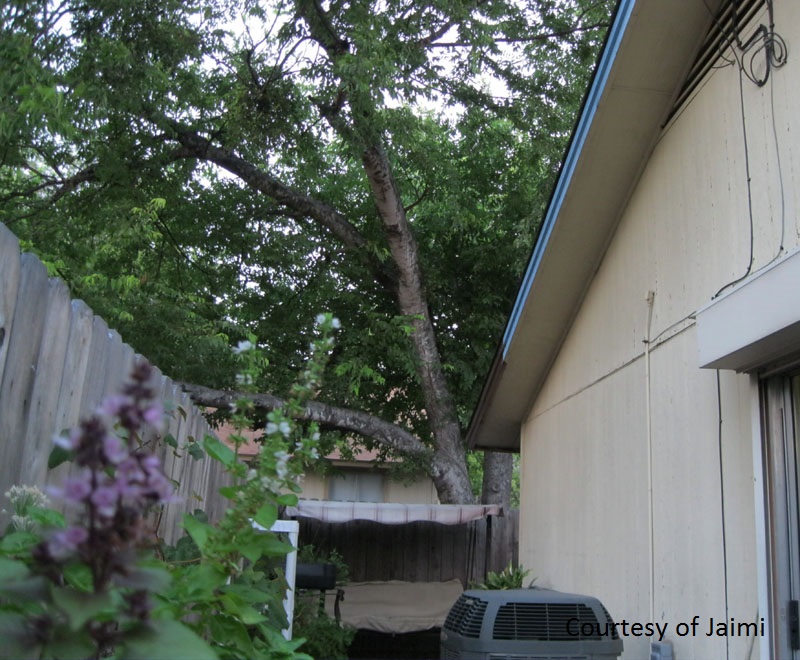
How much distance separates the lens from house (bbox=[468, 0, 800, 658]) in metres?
3.34

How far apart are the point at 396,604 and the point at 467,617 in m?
8.03

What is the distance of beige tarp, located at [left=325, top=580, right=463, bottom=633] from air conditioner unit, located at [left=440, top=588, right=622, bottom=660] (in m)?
7.26

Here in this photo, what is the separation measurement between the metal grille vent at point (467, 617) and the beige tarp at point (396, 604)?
6.98 metres

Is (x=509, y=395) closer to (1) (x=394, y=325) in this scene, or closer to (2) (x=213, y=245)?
(1) (x=394, y=325)

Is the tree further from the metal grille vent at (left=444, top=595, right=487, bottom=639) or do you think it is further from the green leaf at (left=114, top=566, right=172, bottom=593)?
the green leaf at (left=114, top=566, right=172, bottom=593)

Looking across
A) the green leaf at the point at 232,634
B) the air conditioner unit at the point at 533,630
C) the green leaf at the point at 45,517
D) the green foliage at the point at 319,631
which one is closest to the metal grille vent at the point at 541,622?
the air conditioner unit at the point at 533,630

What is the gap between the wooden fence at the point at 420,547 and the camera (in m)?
12.8

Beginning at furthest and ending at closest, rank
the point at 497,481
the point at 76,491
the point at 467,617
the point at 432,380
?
the point at 497,481 < the point at 432,380 < the point at 467,617 < the point at 76,491

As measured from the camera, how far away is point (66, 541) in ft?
3.05

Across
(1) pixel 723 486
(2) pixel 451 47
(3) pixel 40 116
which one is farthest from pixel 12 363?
(2) pixel 451 47

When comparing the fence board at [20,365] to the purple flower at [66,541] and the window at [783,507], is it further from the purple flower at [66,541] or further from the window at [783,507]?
the window at [783,507]

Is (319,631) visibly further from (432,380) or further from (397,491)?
(397,491)

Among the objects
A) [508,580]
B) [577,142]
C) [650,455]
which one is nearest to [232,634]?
[650,455]

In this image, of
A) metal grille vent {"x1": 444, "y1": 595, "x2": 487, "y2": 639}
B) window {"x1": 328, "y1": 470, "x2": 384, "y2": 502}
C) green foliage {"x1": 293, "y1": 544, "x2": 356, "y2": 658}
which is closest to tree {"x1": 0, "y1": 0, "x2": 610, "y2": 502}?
green foliage {"x1": 293, "y1": 544, "x2": 356, "y2": 658}
